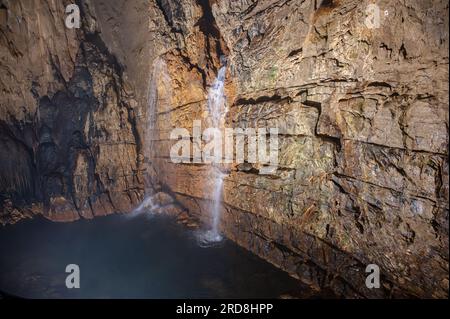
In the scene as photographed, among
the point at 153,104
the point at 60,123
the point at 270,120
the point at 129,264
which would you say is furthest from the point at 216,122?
the point at 60,123

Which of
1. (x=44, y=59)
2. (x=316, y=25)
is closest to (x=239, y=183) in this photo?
(x=316, y=25)

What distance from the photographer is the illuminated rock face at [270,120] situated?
6430mm

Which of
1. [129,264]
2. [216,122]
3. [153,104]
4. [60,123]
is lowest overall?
[129,264]

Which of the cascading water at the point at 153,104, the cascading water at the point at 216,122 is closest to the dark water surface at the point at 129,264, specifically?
the cascading water at the point at 216,122

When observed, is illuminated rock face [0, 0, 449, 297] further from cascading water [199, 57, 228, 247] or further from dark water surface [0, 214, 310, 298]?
dark water surface [0, 214, 310, 298]

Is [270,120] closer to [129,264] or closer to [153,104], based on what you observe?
[129,264]

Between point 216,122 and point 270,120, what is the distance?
3106 millimetres

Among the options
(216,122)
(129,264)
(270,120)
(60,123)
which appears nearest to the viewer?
(270,120)

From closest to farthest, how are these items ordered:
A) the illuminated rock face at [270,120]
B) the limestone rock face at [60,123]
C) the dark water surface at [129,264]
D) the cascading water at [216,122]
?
the illuminated rock face at [270,120] → the dark water surface at [129,264] → the cascading water at [216,122] → the limestone rock face at [60,123]

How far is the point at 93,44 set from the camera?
50.6 feet

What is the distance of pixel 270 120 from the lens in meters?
9.69

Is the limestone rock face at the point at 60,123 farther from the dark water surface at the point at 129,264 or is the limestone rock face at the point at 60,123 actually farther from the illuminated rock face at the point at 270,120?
the dark water surface at the point at 129,264

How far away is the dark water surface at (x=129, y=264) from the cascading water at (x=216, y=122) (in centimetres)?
99
